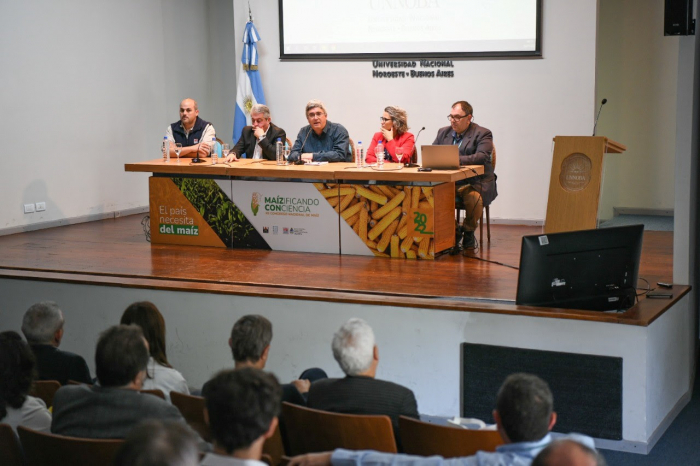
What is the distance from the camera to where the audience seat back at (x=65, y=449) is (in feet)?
8.20

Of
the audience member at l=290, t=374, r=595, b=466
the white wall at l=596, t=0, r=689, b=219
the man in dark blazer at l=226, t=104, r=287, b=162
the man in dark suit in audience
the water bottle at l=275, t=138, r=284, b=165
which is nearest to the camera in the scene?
the audience member at l=290, t=374, r=595, b=466

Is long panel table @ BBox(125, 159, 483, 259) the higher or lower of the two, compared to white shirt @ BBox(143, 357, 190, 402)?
higher

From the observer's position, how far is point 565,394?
429 centimetres

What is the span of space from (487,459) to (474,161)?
4.81 m

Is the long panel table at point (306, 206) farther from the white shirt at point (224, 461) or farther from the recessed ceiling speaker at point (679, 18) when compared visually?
the white shirt at point (224, 461)

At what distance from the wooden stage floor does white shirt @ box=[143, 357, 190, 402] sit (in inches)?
60.7

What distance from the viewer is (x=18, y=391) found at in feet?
9.49

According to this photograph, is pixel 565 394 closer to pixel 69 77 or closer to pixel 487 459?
pixel 487 459

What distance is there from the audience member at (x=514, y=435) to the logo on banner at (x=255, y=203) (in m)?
4.51

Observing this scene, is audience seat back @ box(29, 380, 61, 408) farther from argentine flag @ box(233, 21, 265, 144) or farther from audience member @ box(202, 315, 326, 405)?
argentine flag @ box(233, 21, 265, 144)

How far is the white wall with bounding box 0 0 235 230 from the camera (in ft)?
26.1

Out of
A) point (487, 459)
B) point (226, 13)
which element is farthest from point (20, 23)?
point (487, 459)

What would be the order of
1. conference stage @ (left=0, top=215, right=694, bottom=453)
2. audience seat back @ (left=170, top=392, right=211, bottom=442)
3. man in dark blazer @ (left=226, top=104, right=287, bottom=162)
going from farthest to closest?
man in dark blazer @ (left=226, top=104, right=287, bottom=162) < conference stage @ (left=0, top=215, right=694, bottom=453) < audience seat back @ (left=170, top=392, right=211, bottom=442)

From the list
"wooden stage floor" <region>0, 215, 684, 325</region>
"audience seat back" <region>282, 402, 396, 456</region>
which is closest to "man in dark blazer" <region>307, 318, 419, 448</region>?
"audience seat back" <region>282, 402, 396, 456</region>
